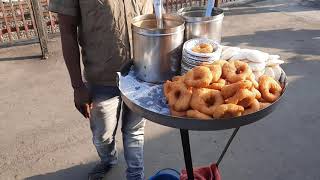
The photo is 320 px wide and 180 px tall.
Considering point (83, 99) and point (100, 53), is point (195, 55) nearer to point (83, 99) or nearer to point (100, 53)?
point (100, 53)

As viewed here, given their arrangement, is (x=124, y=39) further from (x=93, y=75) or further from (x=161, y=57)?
(x=161, y=57)

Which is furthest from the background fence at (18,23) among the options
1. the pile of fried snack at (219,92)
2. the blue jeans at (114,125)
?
the pile of fried snack at (219,92)

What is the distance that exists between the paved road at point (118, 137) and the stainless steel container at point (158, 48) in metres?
1.77

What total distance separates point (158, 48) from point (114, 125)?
1169 mm

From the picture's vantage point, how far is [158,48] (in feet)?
6.01

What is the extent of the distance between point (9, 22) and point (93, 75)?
15.1 ft

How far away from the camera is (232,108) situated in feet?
5.09

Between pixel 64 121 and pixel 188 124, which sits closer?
pixel 188 124

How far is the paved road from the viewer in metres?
3.51

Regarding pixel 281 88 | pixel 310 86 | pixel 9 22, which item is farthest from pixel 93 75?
pixel 9 22

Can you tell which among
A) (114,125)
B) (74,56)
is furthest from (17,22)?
(74,56)

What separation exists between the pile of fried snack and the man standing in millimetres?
734

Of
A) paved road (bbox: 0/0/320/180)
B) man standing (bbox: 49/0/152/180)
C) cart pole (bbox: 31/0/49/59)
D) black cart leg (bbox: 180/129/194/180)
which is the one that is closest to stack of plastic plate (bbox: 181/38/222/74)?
black cart leg (bbox: 180/129/194/180)

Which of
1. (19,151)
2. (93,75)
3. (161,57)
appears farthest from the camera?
(19,151)
